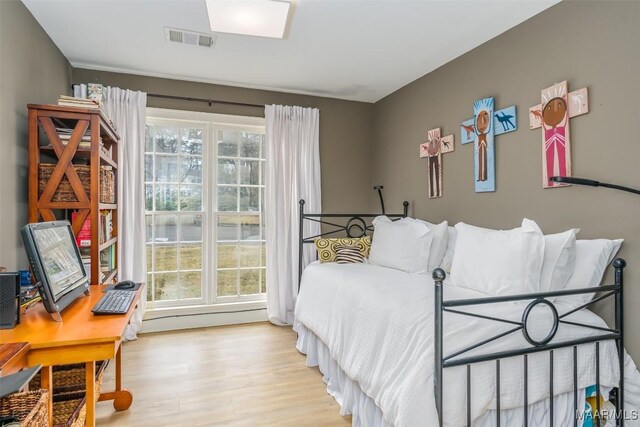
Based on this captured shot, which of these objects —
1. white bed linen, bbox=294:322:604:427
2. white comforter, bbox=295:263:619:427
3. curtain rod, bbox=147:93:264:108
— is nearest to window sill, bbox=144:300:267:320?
white bed linen, bbox=294:322:604:427

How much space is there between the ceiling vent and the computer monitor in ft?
5.08

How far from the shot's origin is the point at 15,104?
2172mm

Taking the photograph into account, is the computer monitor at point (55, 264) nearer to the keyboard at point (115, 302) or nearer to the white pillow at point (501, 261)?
the keyboard at point (115, 302)

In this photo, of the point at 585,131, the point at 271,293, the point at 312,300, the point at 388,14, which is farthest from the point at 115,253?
the point at 585,131

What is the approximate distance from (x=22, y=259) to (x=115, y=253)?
0.86 m

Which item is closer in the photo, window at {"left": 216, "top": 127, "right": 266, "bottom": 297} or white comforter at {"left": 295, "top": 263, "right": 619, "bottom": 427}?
white comforter at {"left": 295, "top": 263, "right": 619, "bottom": 427}

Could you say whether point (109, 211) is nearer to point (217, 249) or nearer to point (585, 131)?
point (217, 249)

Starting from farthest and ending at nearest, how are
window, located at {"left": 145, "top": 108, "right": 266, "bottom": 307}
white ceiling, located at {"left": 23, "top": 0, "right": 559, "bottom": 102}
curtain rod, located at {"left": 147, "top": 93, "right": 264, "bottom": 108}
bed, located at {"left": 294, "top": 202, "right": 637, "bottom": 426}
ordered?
window, located at {"left": 145, "top": 108, "right": 266, "bottom": 307}, curtain rod, located at {"left": 147, "top": 93, "right": 264, "bottom": 108}, white ceiling, located at {"left": 23, "top": 0, "right": 559, "bottom": 102}, bed, located at {"left": 294, "top": 202, "right": 637, "bottom": 426}

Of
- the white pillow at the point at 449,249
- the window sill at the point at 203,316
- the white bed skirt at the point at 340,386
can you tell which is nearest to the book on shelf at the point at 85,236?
the window sill at the point at 203,316

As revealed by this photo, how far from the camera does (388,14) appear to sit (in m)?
2.39

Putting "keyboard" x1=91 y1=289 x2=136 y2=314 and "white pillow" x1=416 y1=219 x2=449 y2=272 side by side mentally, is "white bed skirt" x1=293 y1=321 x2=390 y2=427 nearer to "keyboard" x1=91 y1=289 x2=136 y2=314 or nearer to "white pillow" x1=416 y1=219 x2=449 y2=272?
"white pillow" x1=416 y1=219 x2=449 y2=272

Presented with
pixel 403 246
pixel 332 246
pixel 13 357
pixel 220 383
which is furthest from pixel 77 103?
pixel 403 246

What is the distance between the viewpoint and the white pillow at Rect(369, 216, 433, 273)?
2.82 meters

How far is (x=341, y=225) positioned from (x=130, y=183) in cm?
217
